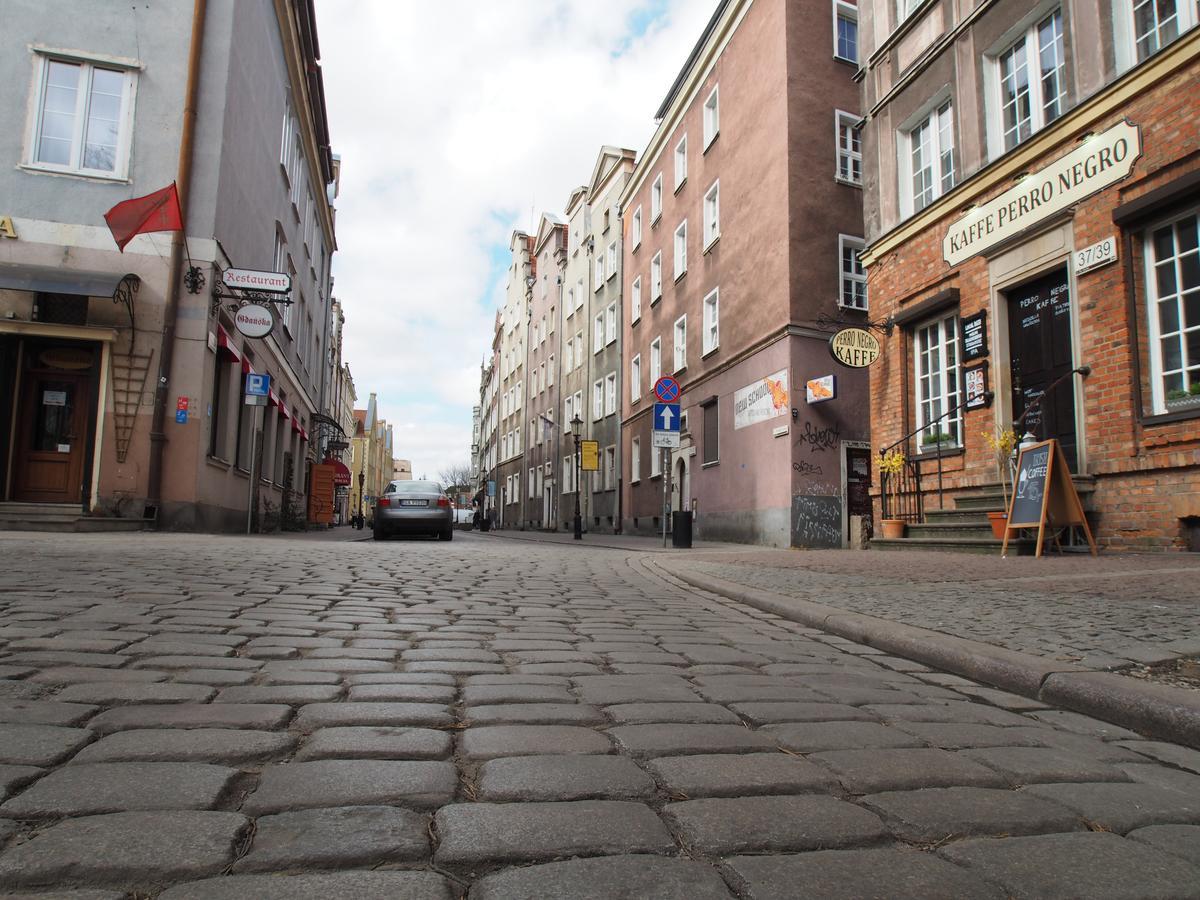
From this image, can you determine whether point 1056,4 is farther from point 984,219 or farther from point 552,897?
point 552,897

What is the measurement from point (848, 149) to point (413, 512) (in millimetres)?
12350

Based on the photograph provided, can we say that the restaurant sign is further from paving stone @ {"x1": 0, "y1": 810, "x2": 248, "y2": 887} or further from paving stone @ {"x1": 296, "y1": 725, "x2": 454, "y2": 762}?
paving stone @ {"x1": 0, "y1": 810, "x2": 248, "y2": 887}

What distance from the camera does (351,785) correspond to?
2217mm

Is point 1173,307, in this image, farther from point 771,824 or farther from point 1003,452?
point 771,824

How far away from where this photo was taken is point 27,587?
19.4ft

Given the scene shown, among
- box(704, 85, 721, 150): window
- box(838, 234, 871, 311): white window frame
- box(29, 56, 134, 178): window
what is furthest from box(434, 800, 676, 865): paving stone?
box(704, 85, 721, 150): window

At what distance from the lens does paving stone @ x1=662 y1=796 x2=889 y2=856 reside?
1963mm

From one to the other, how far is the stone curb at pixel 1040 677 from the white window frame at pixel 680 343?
744 inches

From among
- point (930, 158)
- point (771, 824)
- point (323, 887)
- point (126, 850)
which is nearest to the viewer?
point (323, 887)

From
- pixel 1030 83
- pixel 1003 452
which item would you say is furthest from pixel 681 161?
pixel 1003 452

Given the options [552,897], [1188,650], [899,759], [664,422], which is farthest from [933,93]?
[552,897]

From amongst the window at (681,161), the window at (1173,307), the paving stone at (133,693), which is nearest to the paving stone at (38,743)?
the paving stone at (133,693)

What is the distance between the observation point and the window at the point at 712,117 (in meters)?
22.6

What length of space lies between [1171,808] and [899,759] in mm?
701
